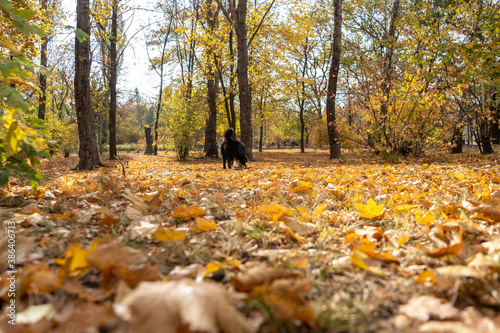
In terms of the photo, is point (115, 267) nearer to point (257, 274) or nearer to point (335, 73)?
point (257, 274)

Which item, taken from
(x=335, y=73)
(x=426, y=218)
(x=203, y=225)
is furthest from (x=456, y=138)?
(x=203, y=225)

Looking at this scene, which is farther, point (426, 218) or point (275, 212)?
point (275, 212)

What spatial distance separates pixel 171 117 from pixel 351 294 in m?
15.1

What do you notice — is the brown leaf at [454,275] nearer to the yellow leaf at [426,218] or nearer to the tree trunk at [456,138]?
the yellow leaf at [426,218]

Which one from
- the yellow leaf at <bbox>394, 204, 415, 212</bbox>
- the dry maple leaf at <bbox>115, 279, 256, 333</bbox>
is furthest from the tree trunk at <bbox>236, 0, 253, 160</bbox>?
the dry maple leaf at <bbox>115, 279, 256, 333</bbox>

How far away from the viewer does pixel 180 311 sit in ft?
1.90

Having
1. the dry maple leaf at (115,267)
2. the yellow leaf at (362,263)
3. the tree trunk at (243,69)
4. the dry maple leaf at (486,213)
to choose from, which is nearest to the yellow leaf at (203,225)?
the dry maple leaf at (115,267)

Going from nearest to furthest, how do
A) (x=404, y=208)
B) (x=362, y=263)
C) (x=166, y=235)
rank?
(x=362, y=263) < (x=166, y=235) < (x=404, y=208)

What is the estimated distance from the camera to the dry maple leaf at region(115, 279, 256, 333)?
1.81ft

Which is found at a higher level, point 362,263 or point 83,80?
point 83,80

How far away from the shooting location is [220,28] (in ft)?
45.4

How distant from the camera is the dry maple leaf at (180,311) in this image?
0.55 m

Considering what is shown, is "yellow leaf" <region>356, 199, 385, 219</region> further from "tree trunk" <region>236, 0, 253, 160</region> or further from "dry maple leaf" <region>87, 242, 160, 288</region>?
"tree trunk" <region>236, 0, 253, 160</region>

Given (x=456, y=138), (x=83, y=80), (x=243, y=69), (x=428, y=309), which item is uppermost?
(x=243, y=69)
